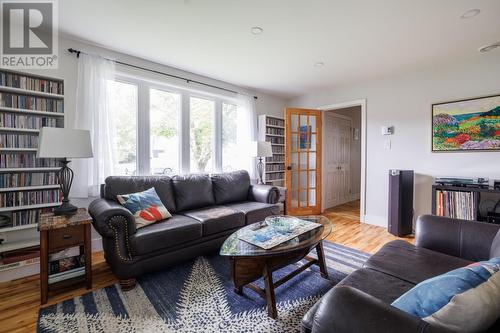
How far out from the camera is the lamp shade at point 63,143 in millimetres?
1900

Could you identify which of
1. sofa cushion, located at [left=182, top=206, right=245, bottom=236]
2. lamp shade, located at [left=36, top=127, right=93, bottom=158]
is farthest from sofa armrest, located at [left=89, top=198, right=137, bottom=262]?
sofa cushion, located at [left=182, top=206, right=245, bottom=236]

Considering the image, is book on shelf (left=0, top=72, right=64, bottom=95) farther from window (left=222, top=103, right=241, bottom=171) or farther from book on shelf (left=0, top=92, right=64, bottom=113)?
window (left=222, top=103, right=241, bottom=171)

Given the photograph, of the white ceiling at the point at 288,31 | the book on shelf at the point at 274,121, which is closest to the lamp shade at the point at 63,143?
the white ceiling at the point at 288,31

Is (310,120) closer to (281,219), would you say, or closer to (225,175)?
(225,175)

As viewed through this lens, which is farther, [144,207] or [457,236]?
[144,207]

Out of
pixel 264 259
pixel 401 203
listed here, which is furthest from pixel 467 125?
pixel 264 259

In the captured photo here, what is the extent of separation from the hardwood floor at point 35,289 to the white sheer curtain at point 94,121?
0.85 meters

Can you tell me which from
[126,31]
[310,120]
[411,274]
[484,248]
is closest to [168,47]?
[126,31]

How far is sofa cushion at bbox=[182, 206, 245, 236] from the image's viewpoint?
8.04 feet

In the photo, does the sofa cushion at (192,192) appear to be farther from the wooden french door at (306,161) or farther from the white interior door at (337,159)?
the white interior door at (337,159)

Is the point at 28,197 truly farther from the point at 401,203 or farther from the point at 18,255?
the point at 401,203

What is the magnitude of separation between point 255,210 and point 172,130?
1719 mm

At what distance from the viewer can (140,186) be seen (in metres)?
2.68

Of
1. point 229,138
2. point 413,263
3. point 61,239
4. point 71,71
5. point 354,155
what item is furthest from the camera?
point 354,155
